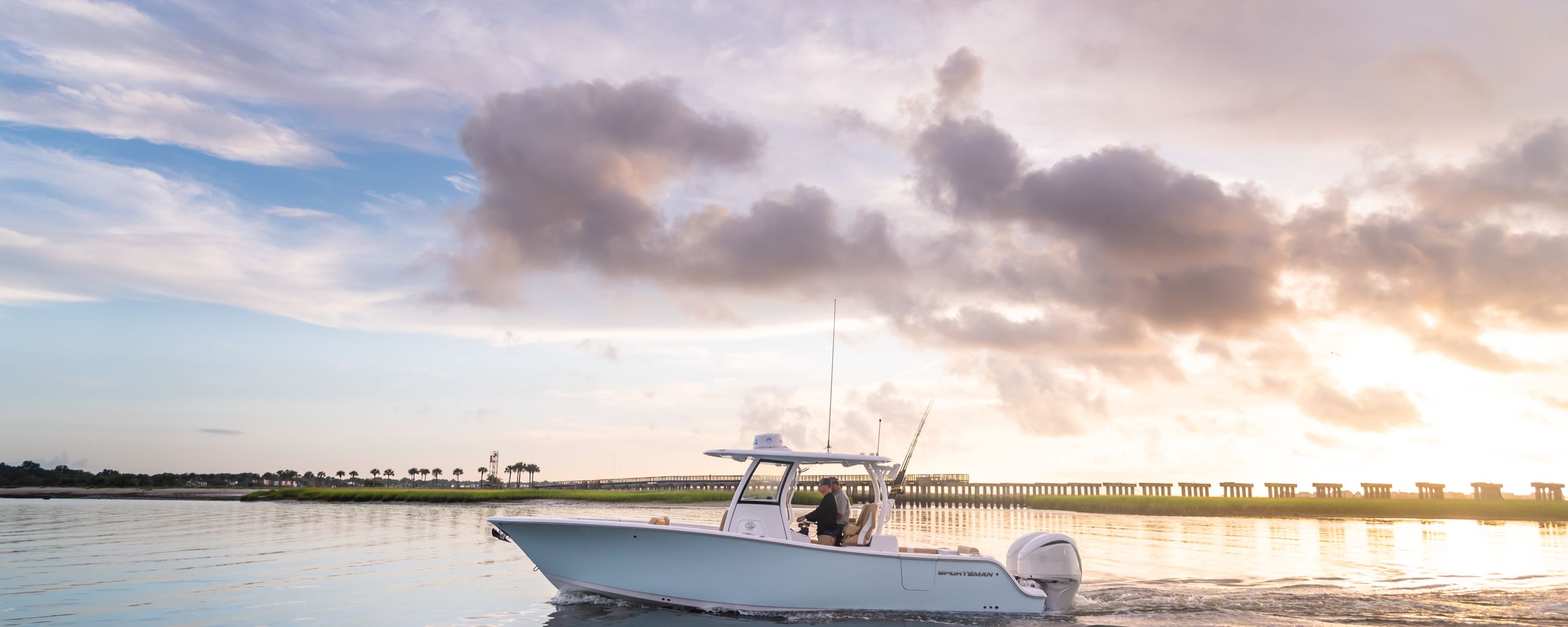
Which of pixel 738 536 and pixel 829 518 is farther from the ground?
pixel 829 518

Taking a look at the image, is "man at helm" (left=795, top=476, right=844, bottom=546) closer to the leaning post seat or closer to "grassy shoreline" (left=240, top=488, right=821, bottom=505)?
the leaning post seat

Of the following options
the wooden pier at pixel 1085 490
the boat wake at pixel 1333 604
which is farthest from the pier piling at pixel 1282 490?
the boat wake at pixel 1333 604

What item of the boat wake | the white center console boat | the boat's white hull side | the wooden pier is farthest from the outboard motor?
the wooden pier

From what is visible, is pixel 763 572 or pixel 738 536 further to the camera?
pixel 763 572

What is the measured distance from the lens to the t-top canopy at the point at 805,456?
1405 cm

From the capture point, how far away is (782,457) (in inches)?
556

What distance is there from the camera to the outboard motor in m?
14.7

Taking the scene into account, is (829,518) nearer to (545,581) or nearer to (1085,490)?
(545,581)

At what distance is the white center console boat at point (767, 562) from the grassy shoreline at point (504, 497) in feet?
157

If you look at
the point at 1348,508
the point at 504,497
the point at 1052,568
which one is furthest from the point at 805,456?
the point at 504,497

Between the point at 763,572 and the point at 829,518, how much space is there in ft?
4.37

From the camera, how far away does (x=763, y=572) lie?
1354 cm

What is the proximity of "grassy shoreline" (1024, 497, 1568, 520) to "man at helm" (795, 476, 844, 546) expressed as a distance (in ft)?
142

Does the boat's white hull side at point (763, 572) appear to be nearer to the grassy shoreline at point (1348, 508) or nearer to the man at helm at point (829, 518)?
the man at helm at point (829, 518)
